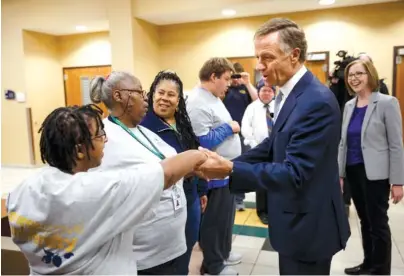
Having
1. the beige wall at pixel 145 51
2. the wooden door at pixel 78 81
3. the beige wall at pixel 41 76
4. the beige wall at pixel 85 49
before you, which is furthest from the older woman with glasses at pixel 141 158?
the wooden door at pixel 78 81

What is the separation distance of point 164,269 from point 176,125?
0.79 meters

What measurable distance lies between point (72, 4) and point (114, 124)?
18.6 feet

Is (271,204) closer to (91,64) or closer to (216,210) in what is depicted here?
(216,210)

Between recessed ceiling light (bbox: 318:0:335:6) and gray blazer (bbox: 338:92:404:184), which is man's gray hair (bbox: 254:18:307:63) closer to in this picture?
gray blazer (bbox: 338:92:404:184)

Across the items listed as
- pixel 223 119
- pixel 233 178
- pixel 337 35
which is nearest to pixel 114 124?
pixel 233 178

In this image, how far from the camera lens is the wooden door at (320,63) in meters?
5.84

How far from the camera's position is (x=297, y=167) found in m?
1.20

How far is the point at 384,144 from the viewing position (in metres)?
2.21

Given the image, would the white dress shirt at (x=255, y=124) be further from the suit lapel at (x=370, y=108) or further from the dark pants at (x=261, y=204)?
the suit lapel at (x=370, y=108)

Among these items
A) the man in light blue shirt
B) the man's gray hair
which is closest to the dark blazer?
the man in light blue shirt

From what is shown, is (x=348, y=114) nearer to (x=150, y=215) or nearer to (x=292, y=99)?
(x=292, y=99)

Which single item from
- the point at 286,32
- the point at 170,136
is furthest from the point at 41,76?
the point at 286,32

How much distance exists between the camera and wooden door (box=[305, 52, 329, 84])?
5844mm

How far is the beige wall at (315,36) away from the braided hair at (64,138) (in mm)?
5622
